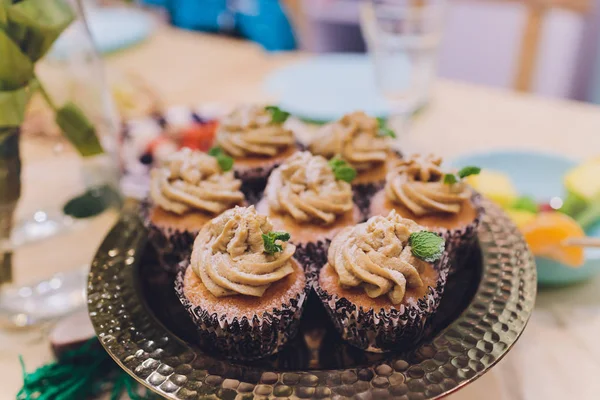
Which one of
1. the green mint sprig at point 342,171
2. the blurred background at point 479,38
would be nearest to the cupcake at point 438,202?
the green mint sprig at point 342,171

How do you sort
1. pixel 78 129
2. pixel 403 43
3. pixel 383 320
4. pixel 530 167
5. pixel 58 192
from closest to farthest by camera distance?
pixel 383 320, pixel 78 129, pixel 58 192, pixel 530 167, pixel 403 43

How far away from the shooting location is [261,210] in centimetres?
138

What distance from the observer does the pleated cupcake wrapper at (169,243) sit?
4.47ft

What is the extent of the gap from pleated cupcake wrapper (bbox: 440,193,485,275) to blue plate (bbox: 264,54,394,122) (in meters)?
0.97

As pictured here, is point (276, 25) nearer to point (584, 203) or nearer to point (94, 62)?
point (94, 62)

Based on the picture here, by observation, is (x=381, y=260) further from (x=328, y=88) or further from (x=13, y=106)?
(x=328, y=88)

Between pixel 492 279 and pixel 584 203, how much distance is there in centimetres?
60

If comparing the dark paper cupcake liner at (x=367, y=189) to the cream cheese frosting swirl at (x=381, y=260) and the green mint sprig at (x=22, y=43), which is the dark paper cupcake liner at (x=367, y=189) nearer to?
the cream cheese frosting swirl at (x=381, y=260)

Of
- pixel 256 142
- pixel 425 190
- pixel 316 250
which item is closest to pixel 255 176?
pixel 256 142

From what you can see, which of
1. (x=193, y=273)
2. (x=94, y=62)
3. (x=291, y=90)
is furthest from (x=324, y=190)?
(x=291, y=90)

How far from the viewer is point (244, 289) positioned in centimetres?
107

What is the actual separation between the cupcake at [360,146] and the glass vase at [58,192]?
2.07ft

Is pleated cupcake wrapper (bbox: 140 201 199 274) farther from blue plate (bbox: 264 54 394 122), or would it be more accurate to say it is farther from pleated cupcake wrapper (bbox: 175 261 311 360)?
blue plate (bbox: 264 54 394 122)

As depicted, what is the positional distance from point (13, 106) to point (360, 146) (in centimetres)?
87
